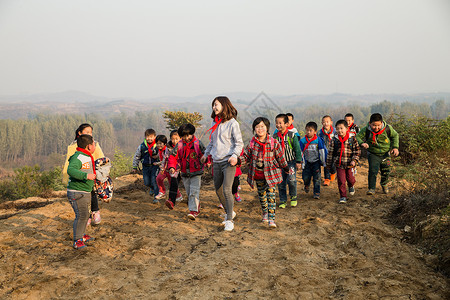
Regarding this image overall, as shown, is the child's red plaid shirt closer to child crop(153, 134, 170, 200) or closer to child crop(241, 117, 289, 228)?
child crop(241, 117, 289, 228)

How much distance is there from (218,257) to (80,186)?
227cm

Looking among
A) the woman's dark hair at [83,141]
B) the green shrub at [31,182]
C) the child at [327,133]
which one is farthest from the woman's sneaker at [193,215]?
the green shrub at [31,182]

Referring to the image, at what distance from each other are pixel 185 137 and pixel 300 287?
331 centimetres

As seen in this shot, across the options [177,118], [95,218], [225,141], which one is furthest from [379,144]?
[177,118]

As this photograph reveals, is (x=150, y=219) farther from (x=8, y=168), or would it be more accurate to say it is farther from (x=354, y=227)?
(x=8, y=168)

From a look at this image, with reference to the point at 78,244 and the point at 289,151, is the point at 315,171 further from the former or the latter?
the point at 78,244

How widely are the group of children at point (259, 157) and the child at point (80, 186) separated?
0.03m

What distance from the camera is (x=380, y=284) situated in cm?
303

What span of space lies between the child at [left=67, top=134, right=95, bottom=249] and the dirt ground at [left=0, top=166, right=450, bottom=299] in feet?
0.97

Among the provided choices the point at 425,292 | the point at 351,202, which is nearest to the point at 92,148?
the point at 425,292

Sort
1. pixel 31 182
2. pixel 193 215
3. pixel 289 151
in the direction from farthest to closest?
pixel 31 182
pixel 289 151
pixel 193 215

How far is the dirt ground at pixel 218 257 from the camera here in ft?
10.1

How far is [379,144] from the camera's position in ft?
21.3

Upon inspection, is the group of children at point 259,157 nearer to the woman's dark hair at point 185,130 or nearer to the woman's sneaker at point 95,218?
the woman's dark hair at point 185,130
